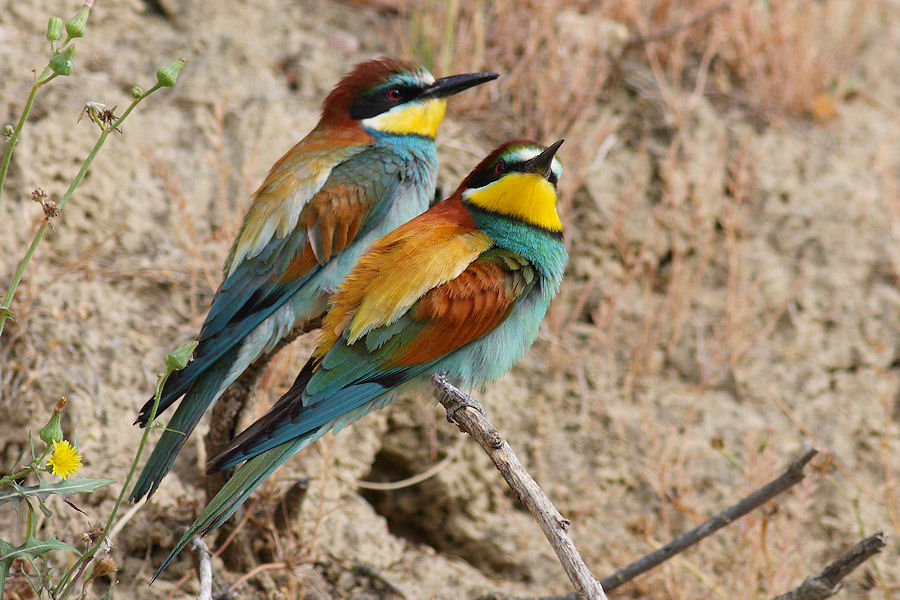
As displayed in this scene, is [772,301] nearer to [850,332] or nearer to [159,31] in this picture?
[850,332]

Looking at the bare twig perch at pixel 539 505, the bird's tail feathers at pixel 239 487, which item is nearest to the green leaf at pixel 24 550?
the bird's tail feathers at pixel 239 487

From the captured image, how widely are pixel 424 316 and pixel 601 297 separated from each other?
146 cm

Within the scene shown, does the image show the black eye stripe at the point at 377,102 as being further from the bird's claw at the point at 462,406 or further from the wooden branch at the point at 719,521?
the wooden branch at the point at 719,521

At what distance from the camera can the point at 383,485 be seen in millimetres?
2689

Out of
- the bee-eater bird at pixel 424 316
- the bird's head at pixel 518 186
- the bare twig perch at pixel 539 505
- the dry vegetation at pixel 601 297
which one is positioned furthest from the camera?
the dry vegetation at pixel 601 297

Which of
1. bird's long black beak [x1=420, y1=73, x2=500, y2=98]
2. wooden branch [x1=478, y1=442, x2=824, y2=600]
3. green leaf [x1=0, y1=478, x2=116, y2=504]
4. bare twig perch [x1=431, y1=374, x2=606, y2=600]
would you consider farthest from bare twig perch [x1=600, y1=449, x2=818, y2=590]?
bird's long black beak [x1=420, y1=73, x2=500, y2=98]

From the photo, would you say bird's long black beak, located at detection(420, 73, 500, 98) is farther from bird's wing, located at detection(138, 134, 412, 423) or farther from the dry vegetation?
the dry vegetation

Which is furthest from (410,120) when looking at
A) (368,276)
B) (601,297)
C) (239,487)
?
(239,487)

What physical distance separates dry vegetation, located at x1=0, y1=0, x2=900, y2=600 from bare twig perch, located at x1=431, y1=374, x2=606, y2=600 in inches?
33.2

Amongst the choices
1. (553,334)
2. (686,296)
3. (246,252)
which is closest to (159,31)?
(246,252)

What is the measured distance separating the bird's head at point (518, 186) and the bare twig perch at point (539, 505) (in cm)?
66

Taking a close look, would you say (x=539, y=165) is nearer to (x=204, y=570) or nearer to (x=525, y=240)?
(x=525, y=240)

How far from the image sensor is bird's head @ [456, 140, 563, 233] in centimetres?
225

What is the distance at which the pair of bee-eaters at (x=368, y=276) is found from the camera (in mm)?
1970
